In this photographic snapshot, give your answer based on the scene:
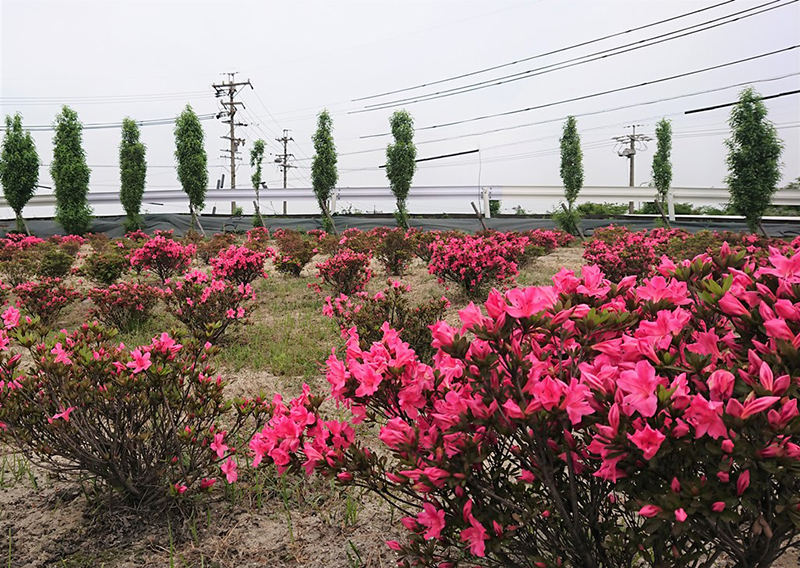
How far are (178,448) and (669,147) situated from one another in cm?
2355

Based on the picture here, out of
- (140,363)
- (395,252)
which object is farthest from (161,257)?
(140,363)

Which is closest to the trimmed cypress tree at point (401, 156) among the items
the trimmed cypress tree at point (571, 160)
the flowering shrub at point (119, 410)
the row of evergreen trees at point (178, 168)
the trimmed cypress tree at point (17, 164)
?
the row of evergreen trees at point (178, 168)

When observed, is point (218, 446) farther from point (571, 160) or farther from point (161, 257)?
point (571, 160)

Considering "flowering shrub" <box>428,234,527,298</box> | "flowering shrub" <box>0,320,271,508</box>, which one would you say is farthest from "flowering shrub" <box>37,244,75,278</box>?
"flowering shrub" <box>0,320,271,508</box>

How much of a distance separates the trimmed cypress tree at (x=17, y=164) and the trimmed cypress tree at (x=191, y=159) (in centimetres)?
570

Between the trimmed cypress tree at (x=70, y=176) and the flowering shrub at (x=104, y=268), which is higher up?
the trimmed cypress tree at (x=70, y=176)

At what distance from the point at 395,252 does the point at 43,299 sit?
16.0 feet

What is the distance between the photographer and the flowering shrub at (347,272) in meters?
6.49

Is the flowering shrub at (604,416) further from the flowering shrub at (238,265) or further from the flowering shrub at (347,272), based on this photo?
the flowering shrub at (238,265)

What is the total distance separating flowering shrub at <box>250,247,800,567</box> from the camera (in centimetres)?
86

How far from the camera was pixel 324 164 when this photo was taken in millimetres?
18703

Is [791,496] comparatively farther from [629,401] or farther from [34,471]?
[34,471]

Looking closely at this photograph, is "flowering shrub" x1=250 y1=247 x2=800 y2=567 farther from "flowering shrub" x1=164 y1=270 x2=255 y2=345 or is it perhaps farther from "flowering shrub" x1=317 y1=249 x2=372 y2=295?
"flowering shrub" x1=317 y1=249 x2=372 y2=295

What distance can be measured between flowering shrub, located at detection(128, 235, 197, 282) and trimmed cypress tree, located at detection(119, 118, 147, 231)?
46.4 ft
